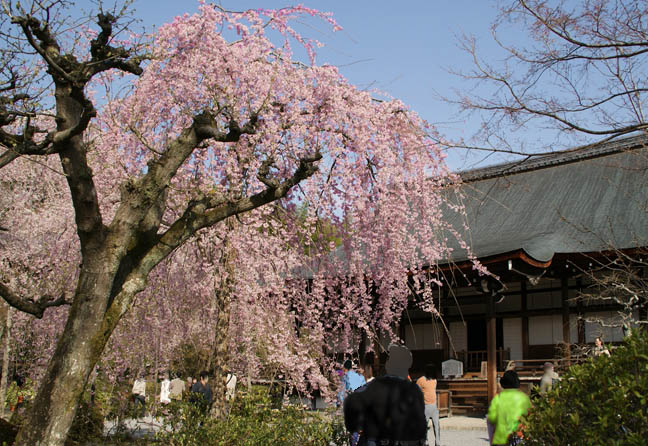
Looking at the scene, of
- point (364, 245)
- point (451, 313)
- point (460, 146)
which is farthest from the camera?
point (451, 313)

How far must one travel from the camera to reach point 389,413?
4.21 meters

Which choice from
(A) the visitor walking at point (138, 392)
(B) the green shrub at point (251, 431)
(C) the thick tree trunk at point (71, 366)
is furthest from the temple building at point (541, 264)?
(C) the thick tree trunk at point (71, 366)

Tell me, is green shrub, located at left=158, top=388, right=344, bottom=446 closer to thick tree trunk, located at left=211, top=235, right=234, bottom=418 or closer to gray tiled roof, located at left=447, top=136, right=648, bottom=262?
thick tree trunk, located at left=211, top=235, right=234, bottom=418

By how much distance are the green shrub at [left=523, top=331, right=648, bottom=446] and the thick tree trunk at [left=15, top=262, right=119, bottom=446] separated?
377 cm

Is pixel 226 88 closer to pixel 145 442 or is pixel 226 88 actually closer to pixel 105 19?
pixel 105 19

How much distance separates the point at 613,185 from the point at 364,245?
30.8 feet

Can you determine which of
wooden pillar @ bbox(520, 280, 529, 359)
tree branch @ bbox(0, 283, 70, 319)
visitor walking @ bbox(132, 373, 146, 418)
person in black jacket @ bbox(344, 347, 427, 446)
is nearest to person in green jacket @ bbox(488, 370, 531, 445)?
person in black jacket @ bbox(344, 347, 427, 446)

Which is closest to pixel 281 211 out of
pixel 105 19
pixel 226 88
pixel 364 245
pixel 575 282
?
pixel 364 245

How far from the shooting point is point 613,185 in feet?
53.2

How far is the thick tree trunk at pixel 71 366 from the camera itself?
5.34 meters

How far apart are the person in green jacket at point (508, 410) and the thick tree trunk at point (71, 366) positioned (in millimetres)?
3740

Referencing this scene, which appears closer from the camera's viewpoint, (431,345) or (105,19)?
(105,19)

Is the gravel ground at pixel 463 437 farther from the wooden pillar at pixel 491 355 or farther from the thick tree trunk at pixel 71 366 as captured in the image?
the thick tree trunk at pixel 71 366

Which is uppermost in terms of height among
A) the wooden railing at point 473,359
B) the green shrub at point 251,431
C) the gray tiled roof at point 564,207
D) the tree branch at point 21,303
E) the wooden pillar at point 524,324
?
the gray tiled roof at point 564,207
